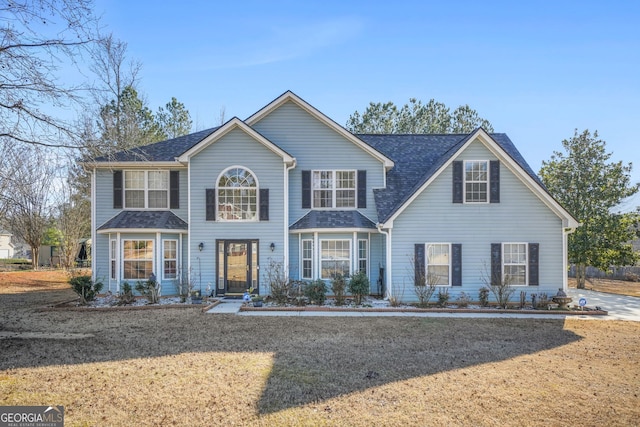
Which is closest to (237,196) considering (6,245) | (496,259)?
(496,259)

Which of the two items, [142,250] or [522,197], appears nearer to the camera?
[522,197]

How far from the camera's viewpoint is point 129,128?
27469 mm

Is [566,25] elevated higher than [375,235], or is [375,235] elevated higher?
[566,25]

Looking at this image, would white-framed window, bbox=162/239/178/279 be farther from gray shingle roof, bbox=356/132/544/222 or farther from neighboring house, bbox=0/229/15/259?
neighboring house, bbox=0/229/15/259

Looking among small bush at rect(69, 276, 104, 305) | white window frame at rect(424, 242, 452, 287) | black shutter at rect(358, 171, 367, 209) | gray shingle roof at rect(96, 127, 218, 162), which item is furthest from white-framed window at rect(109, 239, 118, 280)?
white window frame at rect(424, 242, 452, 287)

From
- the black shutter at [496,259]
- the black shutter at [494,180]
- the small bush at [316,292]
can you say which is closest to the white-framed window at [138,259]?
the small bush at [316,292]

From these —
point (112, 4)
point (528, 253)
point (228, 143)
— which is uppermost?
point (112, 4)

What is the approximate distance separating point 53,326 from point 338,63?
46.1 ft

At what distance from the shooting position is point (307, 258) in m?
15.3

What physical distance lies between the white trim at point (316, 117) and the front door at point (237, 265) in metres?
5.06

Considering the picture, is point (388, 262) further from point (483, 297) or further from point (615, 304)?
point (615, 304)

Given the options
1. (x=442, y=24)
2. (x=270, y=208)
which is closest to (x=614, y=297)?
(x=442, y=24)

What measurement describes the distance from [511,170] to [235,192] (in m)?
10.3

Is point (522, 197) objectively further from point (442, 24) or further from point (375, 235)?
point (442, 24)
